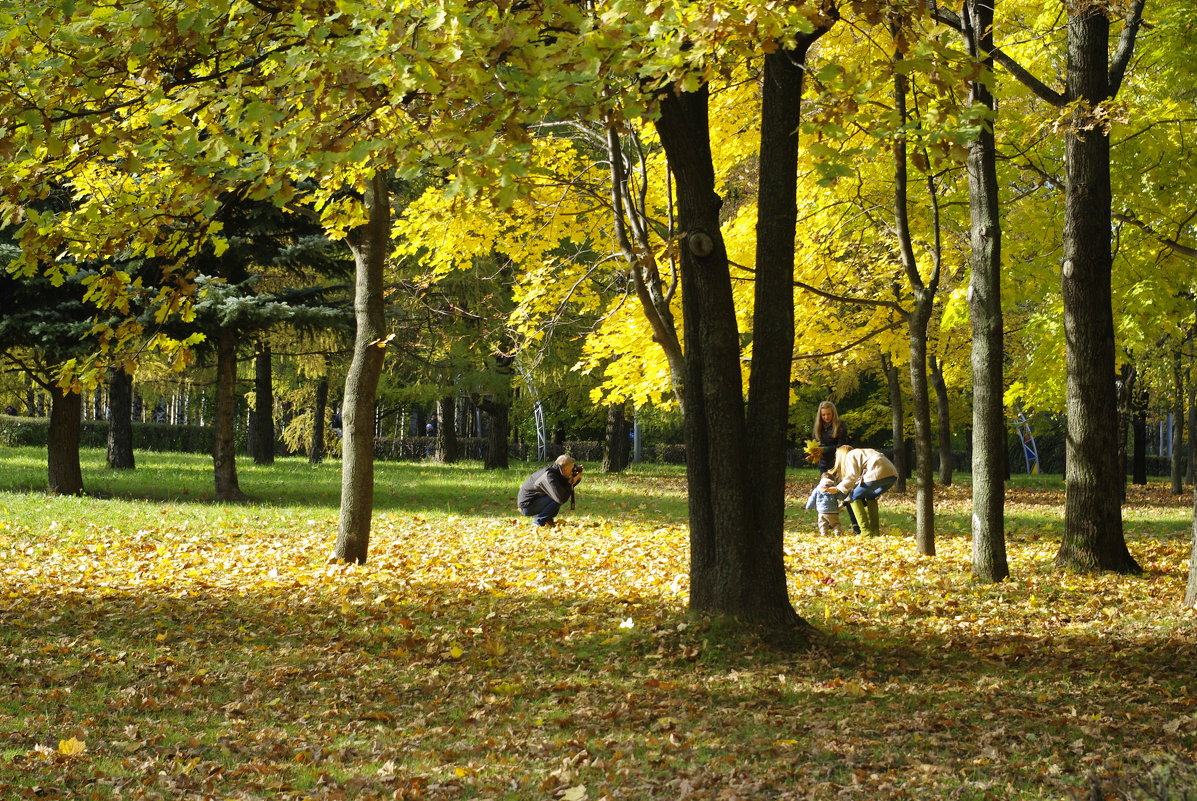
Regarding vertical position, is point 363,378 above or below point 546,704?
above

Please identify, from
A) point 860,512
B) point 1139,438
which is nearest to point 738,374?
point 860,512

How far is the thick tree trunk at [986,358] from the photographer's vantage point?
30.0 feet

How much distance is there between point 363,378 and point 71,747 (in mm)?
5744

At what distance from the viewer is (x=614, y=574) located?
9.67 m

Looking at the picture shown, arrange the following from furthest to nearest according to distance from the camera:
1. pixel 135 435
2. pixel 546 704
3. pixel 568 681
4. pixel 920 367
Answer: pixel 135 435, pixel 920 367, pixel 568 681, pixel 546 704

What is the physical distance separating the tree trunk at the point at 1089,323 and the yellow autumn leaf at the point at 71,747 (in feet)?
26.9

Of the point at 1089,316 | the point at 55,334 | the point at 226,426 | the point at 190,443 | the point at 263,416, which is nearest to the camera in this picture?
the point at 1089,316

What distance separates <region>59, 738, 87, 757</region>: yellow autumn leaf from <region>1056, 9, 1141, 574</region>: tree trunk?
26.9 ft

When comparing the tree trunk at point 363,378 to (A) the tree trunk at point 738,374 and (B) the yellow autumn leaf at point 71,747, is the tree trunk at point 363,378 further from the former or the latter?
(B) the yellow autumn leaf at point 71,747

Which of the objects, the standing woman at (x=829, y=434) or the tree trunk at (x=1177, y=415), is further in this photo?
the tree trunk at (x=1177, y=415)

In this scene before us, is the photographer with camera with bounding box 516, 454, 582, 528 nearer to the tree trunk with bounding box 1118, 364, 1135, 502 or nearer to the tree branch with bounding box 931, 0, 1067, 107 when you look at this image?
the tree branch with bounding box 931, 0, 1067, 107

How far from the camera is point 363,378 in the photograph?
1021 cm

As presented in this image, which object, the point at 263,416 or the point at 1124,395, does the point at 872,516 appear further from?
the point at 263,416

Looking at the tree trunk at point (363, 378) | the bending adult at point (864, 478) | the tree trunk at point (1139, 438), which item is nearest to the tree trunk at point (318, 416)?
the tree trunk at point (363, 378)
